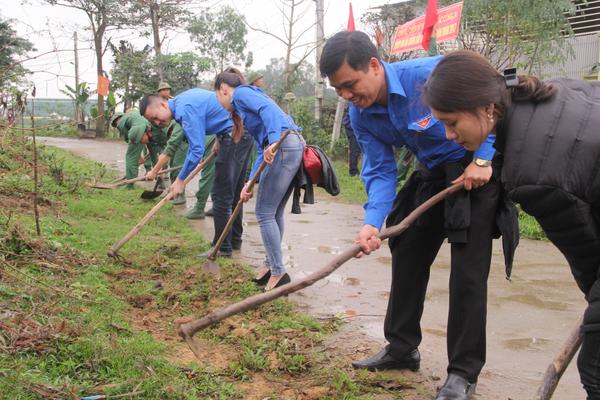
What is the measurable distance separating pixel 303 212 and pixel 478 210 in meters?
5.99

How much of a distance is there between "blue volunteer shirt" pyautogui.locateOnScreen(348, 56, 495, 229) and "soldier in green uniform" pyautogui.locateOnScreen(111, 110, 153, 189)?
640cm

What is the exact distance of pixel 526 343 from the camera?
3.85m

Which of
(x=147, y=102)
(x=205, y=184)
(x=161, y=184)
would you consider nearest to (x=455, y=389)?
(x=147, y=102)

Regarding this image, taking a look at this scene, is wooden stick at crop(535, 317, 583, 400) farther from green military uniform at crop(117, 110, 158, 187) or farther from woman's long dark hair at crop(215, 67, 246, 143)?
green military uniform at crop(117, 110, 158, 187)

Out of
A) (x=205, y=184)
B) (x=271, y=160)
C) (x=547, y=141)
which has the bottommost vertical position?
(x=205, y=184)

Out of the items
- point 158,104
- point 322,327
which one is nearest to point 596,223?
point 322,327

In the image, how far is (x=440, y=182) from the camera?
9.91ft

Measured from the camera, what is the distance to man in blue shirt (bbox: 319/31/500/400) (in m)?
2.82

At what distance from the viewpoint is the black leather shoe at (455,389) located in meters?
2.85

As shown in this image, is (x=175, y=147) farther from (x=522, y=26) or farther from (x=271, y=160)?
(x=522, y=26)

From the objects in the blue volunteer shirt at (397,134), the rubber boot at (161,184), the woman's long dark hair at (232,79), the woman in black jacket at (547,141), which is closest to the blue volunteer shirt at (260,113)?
the woman's long dark hair at (232,79)

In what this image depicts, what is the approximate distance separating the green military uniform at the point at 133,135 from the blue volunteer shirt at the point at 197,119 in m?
3.01

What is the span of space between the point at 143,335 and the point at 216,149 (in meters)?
2.66

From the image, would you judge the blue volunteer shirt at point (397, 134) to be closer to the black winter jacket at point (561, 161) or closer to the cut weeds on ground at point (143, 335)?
the black winter jacket at point (561, 161)
